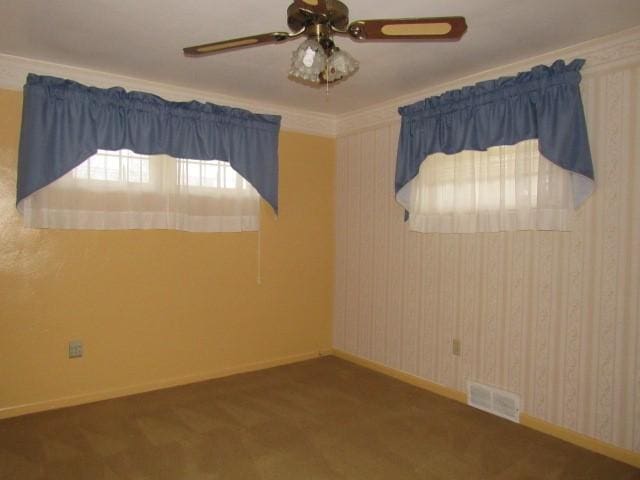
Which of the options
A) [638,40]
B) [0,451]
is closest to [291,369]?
[0,451]

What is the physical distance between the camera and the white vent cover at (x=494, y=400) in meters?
2.91

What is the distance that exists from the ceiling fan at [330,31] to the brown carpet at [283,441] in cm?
199

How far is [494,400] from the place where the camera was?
9.89 ft

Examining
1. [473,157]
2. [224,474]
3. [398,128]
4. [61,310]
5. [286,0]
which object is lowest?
[224,474]

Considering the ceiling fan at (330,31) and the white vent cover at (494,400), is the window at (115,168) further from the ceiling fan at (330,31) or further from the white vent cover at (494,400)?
the white vent cover at (494,400)

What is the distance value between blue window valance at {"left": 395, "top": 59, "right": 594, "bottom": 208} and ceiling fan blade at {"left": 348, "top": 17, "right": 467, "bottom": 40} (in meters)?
1.37

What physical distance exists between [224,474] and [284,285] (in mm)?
1974

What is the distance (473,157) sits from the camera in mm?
3109

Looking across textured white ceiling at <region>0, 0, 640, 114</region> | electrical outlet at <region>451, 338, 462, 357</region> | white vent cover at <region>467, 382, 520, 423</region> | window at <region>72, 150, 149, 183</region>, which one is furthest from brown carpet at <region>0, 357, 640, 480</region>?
textured white ceiling at <region>0, 0, 640, 114</region>

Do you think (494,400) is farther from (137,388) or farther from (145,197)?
(145,197)

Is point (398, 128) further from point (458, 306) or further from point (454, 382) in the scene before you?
point (454, 382)

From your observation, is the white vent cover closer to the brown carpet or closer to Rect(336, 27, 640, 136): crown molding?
the brown carpet

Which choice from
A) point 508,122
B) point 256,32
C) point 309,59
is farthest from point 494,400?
point 256,32

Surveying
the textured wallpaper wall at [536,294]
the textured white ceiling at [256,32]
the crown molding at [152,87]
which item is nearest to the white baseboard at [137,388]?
the textured wallpaper wall at [536,294]
